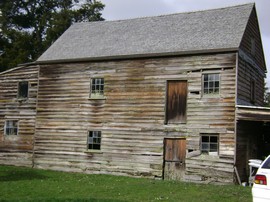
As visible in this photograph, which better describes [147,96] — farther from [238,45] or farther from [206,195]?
[206,195]

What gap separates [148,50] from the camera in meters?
22.0

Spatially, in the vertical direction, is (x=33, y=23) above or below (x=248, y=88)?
above

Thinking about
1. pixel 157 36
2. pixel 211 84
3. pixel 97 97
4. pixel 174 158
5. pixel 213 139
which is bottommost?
pixel 174 158

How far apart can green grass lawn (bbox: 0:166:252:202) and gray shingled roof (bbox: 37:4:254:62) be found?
6.84 metres

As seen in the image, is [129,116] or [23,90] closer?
[129,116]

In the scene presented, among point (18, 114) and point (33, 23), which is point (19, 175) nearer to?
point (18, 114)

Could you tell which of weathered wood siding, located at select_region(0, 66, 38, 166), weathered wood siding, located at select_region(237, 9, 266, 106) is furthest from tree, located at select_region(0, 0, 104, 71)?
weathered wood siding, located at select_region(237, 9, 266, 106)

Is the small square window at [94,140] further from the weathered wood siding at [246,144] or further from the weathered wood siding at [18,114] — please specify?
the weathered wood siding at [246,144]

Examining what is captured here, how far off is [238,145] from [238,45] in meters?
4.70

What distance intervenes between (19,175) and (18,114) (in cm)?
586

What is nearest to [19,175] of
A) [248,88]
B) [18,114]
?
[18,114]

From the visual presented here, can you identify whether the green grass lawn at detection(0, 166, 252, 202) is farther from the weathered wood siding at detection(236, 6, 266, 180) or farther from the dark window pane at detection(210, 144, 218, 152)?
the weathered wood siding at detection(236, 6, 266, 180)

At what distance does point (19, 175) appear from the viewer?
69.1 ft

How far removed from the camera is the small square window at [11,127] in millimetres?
25984
